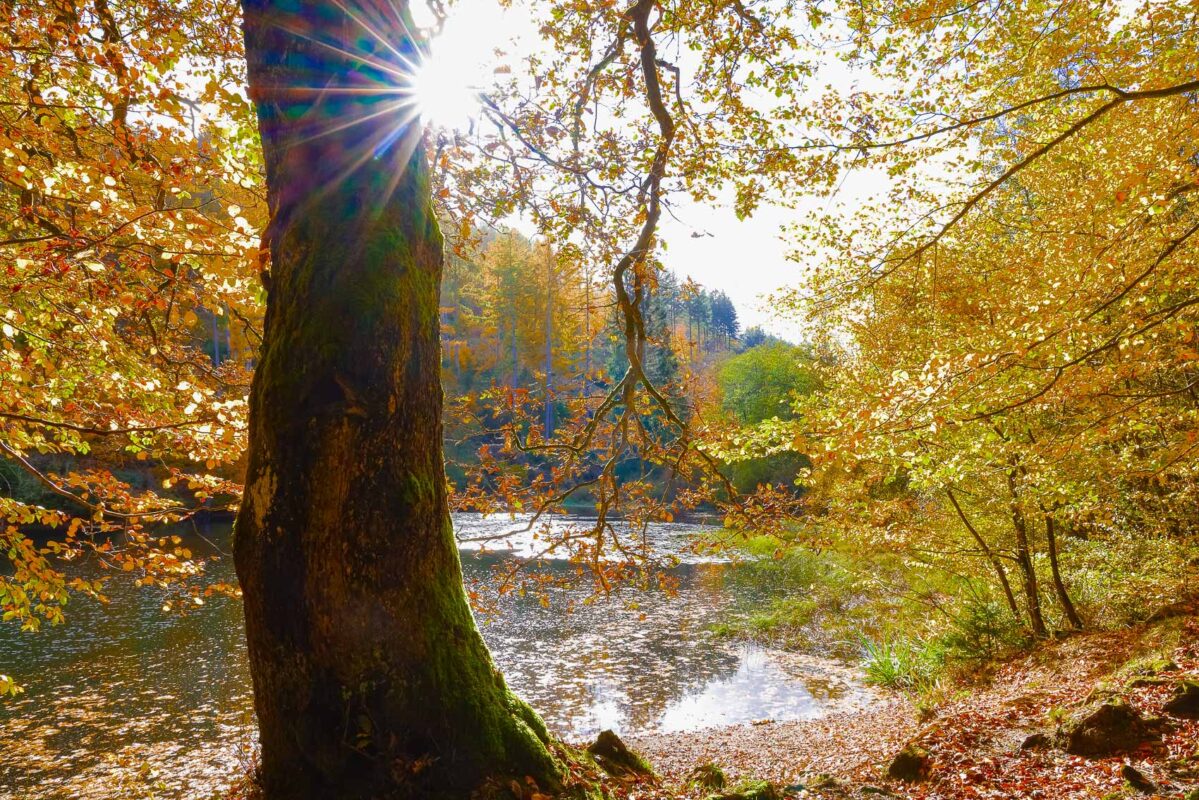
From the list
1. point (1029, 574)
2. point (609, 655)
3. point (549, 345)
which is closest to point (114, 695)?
point (609, 655)

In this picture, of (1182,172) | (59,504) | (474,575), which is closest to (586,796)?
(1182,172)

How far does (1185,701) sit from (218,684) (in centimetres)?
1109

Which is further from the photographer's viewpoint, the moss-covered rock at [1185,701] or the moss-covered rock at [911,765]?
the moss-covered rock at [911,765]

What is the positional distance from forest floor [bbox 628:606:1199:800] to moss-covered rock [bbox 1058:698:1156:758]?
0.16 feet

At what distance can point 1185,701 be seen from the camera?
13.6 feet

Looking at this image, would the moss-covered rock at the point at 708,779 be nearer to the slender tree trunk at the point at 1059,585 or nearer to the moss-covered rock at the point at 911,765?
the moss-covered rock at the point at 911,765

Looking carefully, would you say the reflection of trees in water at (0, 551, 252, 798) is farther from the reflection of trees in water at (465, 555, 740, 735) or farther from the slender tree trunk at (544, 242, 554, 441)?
the slender tree trunk at (544, 242, 554, 441)

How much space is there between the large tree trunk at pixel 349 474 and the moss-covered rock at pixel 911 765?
253 cm

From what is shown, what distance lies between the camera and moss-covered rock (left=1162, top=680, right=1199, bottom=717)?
4094 mm

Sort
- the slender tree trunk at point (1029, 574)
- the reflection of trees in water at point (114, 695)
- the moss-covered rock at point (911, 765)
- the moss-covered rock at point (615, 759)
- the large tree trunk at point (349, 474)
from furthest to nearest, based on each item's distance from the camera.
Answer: the slender tree trunk at point (1029, 574) < the reflection of trees in water at point (114, 695) < the moss-covered rock at point (911, 765) < the moss-covered rock at point (615, 759) < the large tree trunk at point (349, 474)

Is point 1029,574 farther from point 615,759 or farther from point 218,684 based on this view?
point 218,684

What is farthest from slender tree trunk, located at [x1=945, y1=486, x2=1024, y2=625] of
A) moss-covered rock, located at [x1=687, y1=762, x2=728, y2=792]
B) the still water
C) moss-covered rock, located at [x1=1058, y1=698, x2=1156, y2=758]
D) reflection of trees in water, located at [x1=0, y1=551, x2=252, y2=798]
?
reflection of trees in water, located at [x1=0, y1=551, x2=252, y2=798]

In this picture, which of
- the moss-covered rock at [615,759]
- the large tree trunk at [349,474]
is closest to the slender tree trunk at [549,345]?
the moss-covered rock at [615,759]

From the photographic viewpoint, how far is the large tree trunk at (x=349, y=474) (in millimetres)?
2771
